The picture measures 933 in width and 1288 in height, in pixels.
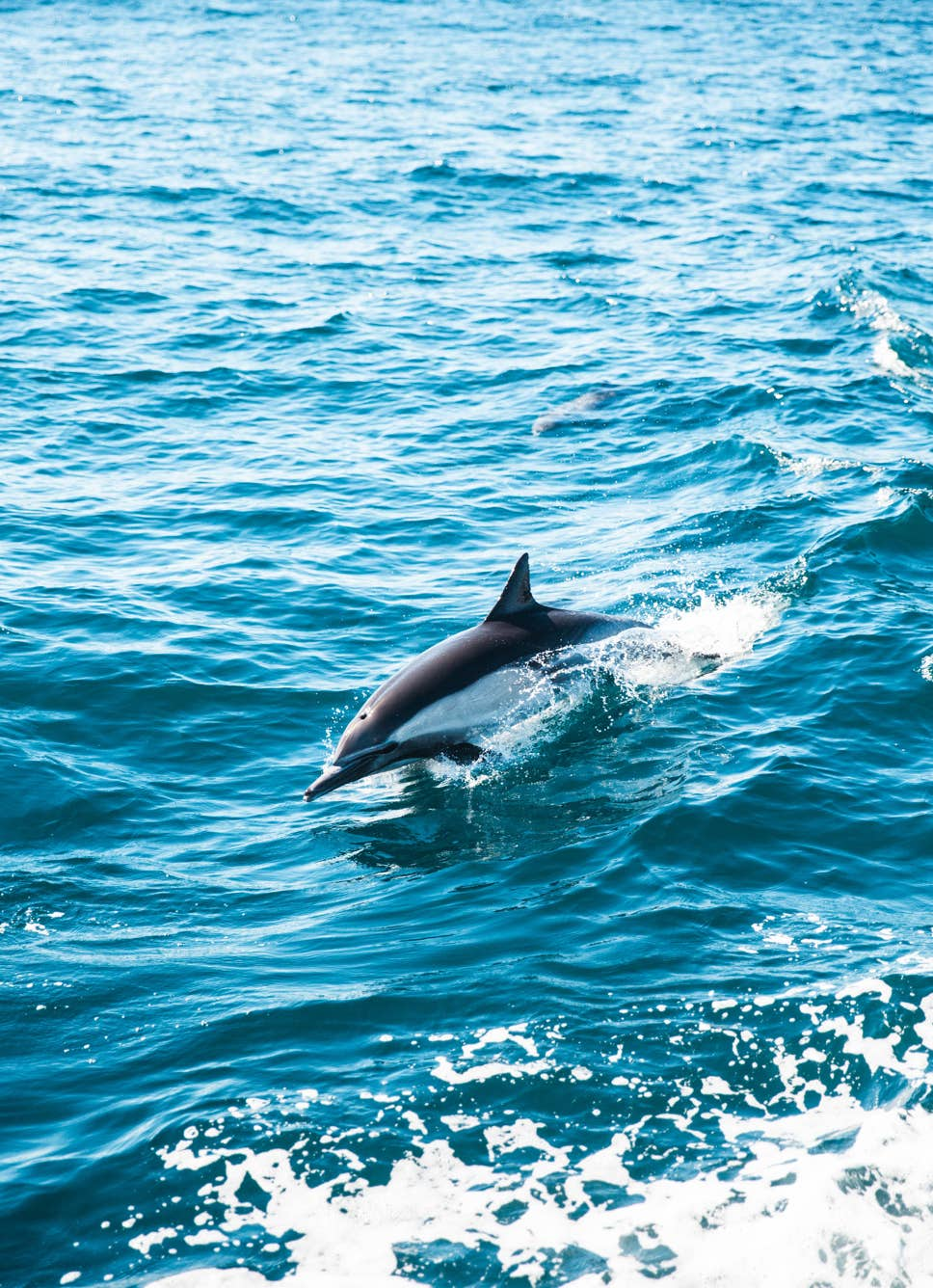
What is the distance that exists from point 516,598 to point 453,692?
4.10 feet

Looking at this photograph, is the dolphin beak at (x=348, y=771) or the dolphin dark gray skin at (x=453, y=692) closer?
the dolphin beak at (x=348, y=771)

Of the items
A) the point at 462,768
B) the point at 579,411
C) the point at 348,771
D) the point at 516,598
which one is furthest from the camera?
the point at 579,411

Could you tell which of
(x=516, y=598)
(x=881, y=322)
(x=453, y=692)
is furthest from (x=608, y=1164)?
(x=881, y=322)

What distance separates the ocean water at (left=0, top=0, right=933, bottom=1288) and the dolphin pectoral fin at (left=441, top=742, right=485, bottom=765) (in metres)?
0.15

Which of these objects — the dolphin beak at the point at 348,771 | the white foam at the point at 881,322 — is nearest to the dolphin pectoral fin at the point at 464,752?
the dolphin beak at the point at 348,771

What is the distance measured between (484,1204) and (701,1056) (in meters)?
1.89

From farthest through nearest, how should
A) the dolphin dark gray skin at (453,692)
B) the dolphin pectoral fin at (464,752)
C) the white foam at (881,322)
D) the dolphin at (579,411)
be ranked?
the white foam at (881,322) → the dolphin at (579,411) → the dolphin pectoral fin at (464,752) → the dolphin dark gray skin at (453,692)

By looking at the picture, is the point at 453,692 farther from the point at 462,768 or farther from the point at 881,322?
the point at 881,322

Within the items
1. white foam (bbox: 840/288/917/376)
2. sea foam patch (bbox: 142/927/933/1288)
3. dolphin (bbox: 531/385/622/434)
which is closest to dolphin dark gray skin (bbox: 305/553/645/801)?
sea foam patch (bbox: 142/927/933/1288)

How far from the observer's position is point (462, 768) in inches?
534

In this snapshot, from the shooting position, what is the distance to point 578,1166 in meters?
8.70

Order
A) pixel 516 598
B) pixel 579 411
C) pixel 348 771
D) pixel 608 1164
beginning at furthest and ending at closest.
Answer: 1. pixel 579 411
2. pixel 516 598
3. pixel 348 771
4. pixel 608 1164

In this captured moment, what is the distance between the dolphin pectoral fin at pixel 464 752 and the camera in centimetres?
1344

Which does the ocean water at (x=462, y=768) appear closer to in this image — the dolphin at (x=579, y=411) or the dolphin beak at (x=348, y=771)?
the dolphin at (x=579, y=411)
